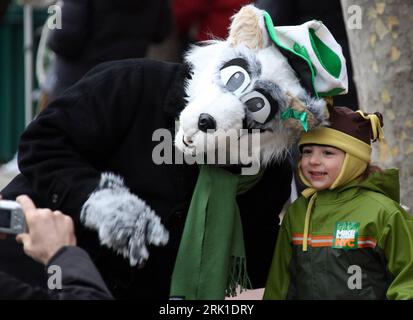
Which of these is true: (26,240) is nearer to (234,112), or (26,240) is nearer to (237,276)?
(234,112)

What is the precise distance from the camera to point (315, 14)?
5379 mm

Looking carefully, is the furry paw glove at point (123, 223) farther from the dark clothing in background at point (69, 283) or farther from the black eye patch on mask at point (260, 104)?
the black eye patch on mask at point (260, 104)

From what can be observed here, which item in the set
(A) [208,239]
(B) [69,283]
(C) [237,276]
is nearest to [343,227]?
(C) [237,276]

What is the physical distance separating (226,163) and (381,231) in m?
0.65

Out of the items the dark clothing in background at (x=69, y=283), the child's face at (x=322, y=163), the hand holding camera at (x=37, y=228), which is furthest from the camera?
the child's face at (x=322, y=163)

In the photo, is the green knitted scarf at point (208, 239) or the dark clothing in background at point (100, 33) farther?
the dark clothing in background at point (100, 33)

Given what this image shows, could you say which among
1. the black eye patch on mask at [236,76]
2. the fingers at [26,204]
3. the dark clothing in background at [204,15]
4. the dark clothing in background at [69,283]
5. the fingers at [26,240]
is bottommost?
the dark clothing in background at [69,283]

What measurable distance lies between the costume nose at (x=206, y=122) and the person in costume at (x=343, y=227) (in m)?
0.56

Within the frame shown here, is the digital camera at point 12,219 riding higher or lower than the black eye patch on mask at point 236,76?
A: lower

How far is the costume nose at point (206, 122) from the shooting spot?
3.39 meters

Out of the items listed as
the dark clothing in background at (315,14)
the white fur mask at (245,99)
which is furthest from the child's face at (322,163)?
the dark clothing in background at (315,14)

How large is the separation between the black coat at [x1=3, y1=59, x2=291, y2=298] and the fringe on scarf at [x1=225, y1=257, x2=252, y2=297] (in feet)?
0.53

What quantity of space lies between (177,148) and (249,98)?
0.34 metres
